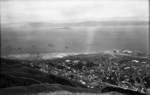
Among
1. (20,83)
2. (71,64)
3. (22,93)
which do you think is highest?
(22,93)

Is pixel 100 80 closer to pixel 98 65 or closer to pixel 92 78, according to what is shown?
pixel 92 78

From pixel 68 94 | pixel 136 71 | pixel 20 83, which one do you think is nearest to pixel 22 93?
pixel 68 94

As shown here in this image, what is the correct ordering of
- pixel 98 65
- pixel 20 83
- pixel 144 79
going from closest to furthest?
pixel 20 83
pixel 144 79
pixel 98 65

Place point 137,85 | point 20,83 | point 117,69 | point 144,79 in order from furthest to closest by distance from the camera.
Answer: point 117,69, point 144,79, point 137,85, point 20,83

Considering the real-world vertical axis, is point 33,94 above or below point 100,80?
above

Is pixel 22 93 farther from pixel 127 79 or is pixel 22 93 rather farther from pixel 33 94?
pixel 127 79

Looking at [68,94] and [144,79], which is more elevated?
[68,94]

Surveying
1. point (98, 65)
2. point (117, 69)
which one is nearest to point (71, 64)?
point (98, 65)

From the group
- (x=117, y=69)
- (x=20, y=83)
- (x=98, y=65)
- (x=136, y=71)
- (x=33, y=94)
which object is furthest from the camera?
(x=98, y=65)

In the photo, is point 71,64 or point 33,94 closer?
point 33,94
